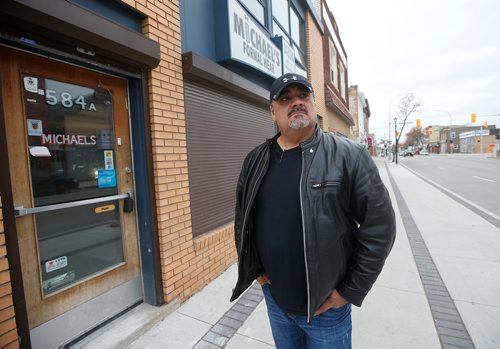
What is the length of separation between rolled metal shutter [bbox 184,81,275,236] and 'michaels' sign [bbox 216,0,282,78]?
0.62 m

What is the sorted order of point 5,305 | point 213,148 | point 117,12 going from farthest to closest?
1. point 213,148
2. point 117,12
3. point 5,305

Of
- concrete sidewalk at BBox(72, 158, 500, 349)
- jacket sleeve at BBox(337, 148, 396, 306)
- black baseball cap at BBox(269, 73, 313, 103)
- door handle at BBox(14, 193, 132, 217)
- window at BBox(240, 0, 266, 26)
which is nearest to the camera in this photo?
jacket sleeve at BBox(337, 148, 396, 306)

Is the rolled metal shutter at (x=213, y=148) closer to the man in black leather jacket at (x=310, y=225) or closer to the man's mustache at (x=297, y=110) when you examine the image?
the man in black leather jacket at (x=310, y=225)

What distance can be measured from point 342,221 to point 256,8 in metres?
5.37

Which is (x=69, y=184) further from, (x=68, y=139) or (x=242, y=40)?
(x=242, y=40)

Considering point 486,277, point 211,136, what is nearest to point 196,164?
point 211,136

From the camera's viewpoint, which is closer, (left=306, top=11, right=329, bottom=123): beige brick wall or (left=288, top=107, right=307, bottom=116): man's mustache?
(left=288, top=107, right=307, bottom=116): man's mustache

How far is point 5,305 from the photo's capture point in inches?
74.3

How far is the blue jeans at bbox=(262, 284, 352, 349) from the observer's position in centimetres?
164

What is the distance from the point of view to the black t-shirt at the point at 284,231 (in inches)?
64.5

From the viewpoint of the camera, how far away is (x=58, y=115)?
244 cm

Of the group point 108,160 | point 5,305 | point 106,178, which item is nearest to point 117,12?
point 108,160

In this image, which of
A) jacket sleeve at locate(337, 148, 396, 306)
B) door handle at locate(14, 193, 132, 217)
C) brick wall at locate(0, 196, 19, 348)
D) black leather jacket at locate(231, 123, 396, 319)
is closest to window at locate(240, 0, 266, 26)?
door handle at locate(14, 193, 132, 217)

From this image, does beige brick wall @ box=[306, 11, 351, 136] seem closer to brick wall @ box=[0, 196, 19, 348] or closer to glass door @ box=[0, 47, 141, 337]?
glass door @ box=[0, 47, 141, 337]
